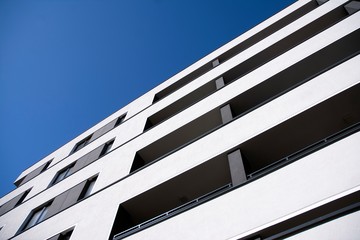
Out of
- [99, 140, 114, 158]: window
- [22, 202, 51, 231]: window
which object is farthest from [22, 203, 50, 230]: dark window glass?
[99, 140, 114, 158]: window

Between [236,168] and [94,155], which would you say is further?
[94,155]

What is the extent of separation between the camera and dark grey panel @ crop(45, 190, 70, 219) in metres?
13.3

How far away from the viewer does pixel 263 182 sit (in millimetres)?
6516

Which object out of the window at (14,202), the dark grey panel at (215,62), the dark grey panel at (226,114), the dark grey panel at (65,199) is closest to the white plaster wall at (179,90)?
the dark grey panel at (215,62)

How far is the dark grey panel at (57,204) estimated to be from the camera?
1329cm

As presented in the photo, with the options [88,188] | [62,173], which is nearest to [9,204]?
[62,173]

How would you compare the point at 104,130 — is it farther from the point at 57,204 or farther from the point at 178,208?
the point at 178,208

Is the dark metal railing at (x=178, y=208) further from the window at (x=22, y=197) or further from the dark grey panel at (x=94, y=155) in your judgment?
the window at (x=22, y=197)

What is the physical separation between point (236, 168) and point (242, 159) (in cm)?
48

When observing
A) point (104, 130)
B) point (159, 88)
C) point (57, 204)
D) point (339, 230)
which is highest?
point (159, 88)

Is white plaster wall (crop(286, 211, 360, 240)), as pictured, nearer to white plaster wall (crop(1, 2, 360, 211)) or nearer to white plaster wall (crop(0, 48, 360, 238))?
white plaster wall (crop(0, 48, 360, 238))

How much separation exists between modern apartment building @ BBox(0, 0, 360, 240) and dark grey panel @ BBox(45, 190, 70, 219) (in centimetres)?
22

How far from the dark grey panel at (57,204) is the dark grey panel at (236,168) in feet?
31.4

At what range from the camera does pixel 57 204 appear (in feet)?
45.4
